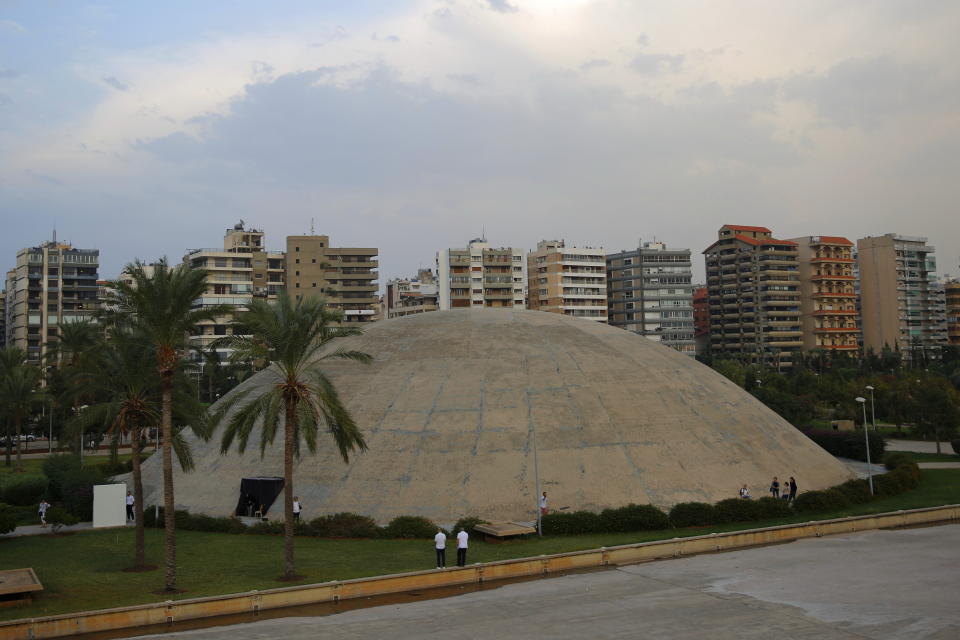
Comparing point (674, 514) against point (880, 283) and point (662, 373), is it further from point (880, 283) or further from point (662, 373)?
point (880, 283)

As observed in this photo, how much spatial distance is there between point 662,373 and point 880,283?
157 metres

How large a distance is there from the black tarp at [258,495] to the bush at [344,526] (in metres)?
3.95

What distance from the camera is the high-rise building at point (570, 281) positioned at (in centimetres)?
14538

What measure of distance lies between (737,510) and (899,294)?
16489 centimetres

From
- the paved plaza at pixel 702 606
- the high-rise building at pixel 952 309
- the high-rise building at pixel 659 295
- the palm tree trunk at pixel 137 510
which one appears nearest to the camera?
the paved plaza at pixel 702 606

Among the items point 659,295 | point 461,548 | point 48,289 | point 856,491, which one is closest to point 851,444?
point 856,491

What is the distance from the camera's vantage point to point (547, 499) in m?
36.4

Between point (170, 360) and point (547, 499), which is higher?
point (170, 360)

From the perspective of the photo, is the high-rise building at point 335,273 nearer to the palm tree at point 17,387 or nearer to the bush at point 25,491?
the palm tree at point 17,387

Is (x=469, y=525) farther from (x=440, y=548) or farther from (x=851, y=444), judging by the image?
(x=851, y=444)

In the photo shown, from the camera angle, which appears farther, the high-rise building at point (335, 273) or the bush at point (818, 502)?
the high-rise building at point (335, 273)

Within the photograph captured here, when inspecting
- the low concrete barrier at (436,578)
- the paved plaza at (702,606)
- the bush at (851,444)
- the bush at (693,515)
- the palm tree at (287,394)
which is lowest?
the paved plaza at (702,606)

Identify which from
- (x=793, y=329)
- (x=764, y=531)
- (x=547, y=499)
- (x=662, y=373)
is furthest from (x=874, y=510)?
(x=793, y=329)

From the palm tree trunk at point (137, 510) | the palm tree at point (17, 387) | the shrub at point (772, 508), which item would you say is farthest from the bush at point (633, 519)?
the palm tree at point (17, 387)
